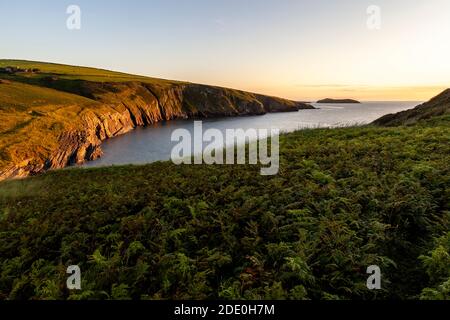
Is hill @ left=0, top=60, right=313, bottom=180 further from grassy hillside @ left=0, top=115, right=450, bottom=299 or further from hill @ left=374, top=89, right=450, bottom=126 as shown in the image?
hill @ left=374, top=89, right=450, bottom=126

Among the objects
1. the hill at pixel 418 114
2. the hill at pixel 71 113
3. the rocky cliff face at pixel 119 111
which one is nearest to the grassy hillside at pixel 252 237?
the hill at pixel 418 114

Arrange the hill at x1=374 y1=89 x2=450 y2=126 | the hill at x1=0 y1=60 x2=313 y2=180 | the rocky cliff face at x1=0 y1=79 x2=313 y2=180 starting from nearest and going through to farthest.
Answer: the hill at x1=374 y1=89 x2=450 y2=126 < the hill at x1=0 y1=60 x2=313 y2=180 < the rocky cliff face at x1=0 y1=79 x2=313 y2=180

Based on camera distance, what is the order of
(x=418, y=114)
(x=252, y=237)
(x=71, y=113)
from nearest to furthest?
(x=252, y=237), (x=418, y=114), (x=71, y=113)

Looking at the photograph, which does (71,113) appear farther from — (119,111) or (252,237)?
(252,237)

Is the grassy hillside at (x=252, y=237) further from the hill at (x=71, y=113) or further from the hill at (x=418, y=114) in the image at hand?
the hill at (x=71, y=113)

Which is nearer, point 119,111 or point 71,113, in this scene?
point 71,113

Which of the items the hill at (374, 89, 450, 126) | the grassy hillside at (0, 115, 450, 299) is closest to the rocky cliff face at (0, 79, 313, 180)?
the grassy hillside at (0, 115, 450, 299)

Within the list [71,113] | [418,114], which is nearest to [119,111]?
[71,113]
